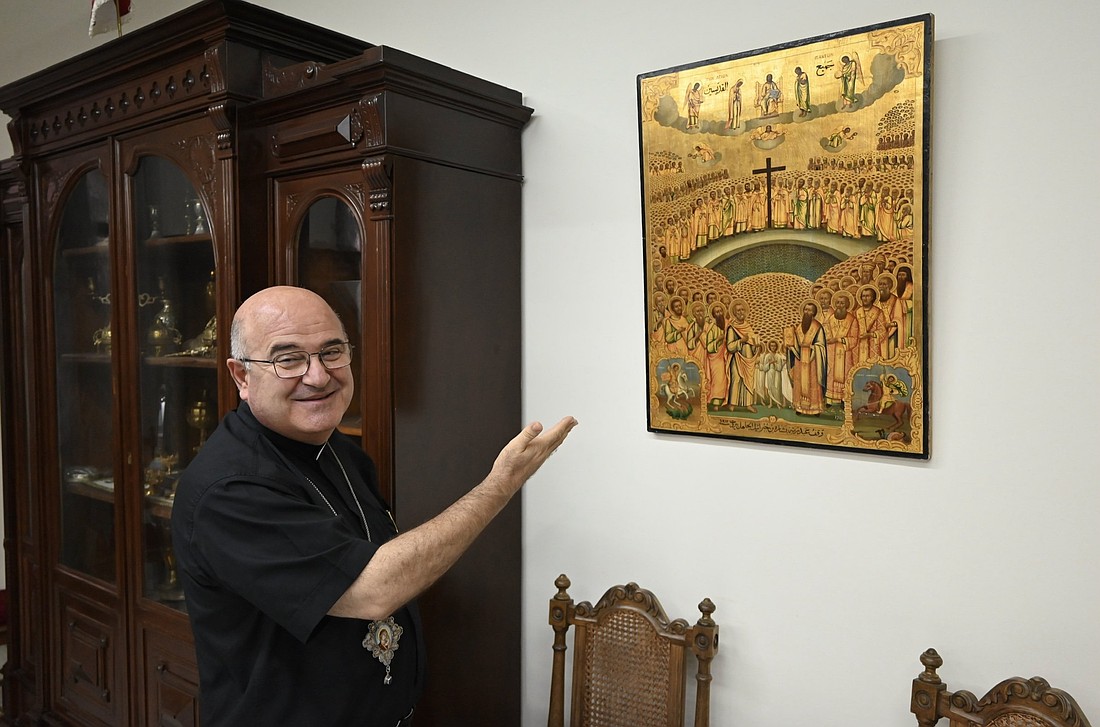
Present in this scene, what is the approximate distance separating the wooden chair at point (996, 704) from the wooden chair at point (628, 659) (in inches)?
19.1

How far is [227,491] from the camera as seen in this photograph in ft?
4.72

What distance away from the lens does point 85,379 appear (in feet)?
9.09

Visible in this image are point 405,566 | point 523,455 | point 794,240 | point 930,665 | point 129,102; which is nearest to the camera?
point 405,566

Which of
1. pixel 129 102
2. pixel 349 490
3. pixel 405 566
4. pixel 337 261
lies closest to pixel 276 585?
pixel 405 566

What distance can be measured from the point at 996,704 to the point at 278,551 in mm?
1432

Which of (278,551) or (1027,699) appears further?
(1027,699)

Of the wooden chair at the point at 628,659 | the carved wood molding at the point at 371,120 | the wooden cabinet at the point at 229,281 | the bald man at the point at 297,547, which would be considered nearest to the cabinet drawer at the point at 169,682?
the wooden cabinet at the point at 229,281

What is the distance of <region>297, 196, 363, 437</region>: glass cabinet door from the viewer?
203cm

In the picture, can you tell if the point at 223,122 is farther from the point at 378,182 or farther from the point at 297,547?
the point at 297,547

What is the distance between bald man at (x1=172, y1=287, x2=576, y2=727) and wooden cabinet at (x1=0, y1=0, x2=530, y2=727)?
1.12 ft

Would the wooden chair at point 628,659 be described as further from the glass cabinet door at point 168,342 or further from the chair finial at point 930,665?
the glass cabinet door at point 168,342

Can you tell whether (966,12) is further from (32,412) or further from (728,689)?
(32,412)

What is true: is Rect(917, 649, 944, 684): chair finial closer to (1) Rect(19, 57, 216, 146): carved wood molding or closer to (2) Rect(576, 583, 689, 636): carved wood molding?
(2) Rect(576, 583, 689, 636): carved wood molding

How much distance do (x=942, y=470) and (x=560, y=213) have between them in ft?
3.92
